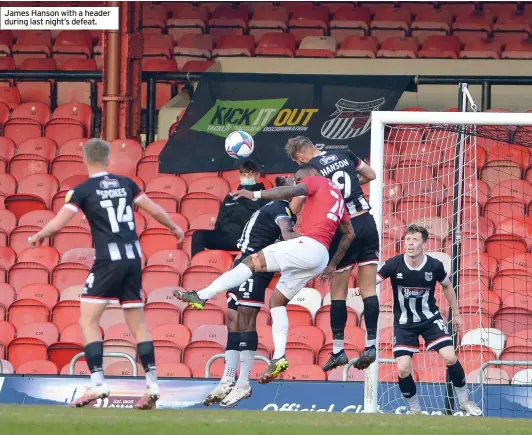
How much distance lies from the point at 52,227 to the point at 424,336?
4395 millimetres

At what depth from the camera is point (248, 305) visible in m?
11.3

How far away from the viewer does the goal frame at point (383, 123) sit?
39.8ft

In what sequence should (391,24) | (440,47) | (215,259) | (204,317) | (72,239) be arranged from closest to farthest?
(204,317) → (215,259) → (72,239) → (440,47) → (391,24)

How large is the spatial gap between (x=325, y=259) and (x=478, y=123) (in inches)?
89.3

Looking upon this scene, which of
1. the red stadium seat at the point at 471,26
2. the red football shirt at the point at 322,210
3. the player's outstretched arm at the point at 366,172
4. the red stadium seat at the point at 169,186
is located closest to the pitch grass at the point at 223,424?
the red football shirt at the point at 322,210

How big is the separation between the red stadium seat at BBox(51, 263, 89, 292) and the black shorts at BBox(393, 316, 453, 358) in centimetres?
460

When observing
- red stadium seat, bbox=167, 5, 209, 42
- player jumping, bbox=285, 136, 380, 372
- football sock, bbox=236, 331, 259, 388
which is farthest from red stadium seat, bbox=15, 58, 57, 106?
football sock, bbox=236, 331, 259, 388

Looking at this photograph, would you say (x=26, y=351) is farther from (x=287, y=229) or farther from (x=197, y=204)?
(x=287, y=229)

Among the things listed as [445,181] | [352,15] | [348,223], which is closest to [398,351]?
[348,223]

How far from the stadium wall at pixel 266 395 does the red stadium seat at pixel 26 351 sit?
112cm

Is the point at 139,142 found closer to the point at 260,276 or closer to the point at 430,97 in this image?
the point at 430,97

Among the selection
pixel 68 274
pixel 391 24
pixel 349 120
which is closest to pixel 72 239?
pixel 68 274

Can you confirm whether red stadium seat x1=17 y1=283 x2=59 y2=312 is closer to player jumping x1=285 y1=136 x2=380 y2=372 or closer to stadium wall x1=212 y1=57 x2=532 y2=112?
player jumping x1=285 y1=136 x2=380 y2=372

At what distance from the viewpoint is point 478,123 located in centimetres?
1219
